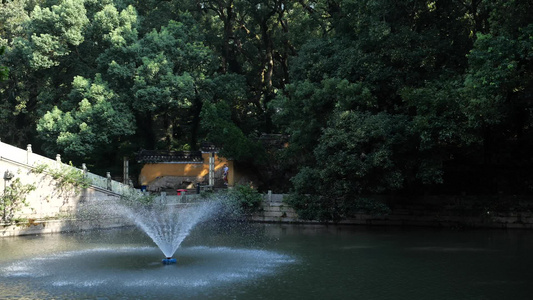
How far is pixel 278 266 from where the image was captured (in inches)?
647

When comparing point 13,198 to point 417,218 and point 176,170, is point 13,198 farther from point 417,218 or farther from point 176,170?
point 417,218

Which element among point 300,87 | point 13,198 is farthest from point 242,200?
point 13,198

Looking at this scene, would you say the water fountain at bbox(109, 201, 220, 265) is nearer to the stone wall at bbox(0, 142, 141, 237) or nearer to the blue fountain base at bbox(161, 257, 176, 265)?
the stone wall at bbox(0, 142, 141, 237)

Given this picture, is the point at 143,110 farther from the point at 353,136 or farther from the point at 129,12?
the point at 353,136

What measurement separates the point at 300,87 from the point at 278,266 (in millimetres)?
11957

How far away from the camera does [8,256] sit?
1797 centimetres

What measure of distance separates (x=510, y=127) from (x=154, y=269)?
17189 millimetres

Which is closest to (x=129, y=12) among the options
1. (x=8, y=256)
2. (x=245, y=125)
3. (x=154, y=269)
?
(x=245, y=125)

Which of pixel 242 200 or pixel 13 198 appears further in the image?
pixel 242 200

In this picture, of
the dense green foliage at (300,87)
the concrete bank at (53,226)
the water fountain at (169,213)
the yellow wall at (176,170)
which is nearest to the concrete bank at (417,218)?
the dense green foliage at (300,87)

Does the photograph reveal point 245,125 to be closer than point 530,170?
No

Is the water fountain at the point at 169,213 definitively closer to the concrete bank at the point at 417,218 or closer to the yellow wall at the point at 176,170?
the concrete bank at the point at 417,218

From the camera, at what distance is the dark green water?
43.7 feet

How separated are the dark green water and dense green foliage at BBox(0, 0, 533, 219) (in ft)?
11.5
